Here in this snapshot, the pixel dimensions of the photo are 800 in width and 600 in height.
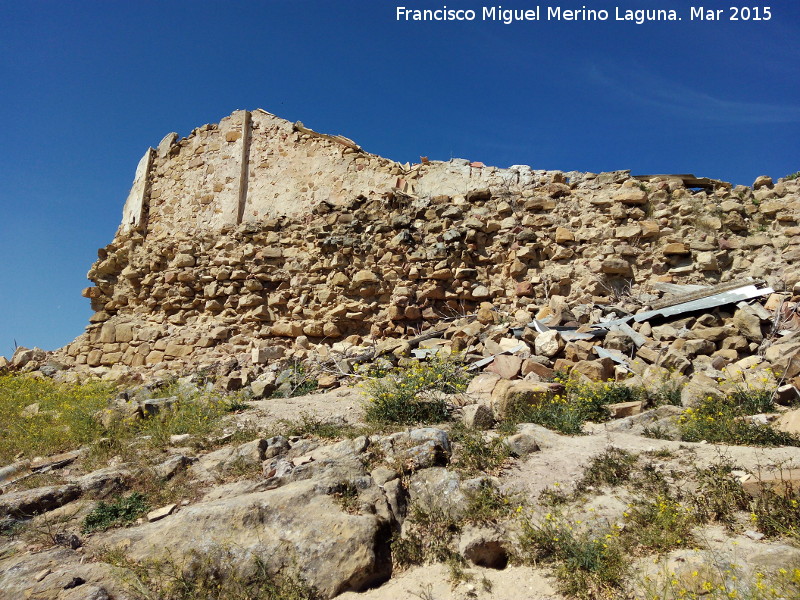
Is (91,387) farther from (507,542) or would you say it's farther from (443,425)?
(507,542)

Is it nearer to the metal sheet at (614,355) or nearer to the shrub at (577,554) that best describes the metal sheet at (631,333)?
the metal sheet at (614,355)

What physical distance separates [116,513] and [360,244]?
19.8 feet

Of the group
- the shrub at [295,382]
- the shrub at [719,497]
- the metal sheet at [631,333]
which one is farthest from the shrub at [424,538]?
the metal sheet at [631,333]

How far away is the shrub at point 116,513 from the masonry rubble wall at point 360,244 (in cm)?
486

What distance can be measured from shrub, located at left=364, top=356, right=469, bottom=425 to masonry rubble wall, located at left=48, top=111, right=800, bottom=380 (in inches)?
95.1

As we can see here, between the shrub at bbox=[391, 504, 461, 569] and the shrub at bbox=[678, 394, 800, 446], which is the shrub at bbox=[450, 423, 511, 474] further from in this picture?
the shrub at bbox=[678, 394, 800, 446]

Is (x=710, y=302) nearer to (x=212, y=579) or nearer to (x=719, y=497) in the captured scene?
(x=719, y=497)

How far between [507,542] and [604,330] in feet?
14.2

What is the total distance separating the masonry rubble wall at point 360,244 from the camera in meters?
8.10

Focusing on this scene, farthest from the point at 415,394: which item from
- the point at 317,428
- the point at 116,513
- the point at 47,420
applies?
the point at 47,420

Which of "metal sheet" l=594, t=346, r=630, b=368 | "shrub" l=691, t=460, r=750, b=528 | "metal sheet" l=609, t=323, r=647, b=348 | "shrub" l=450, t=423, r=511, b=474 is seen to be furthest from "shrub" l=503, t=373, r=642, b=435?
"shrub" l=691, t=460, r=750, b=528

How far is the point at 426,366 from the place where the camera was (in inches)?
274

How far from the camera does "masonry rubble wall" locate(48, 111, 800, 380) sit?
8.10m

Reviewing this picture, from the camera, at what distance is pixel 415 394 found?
5590mm
